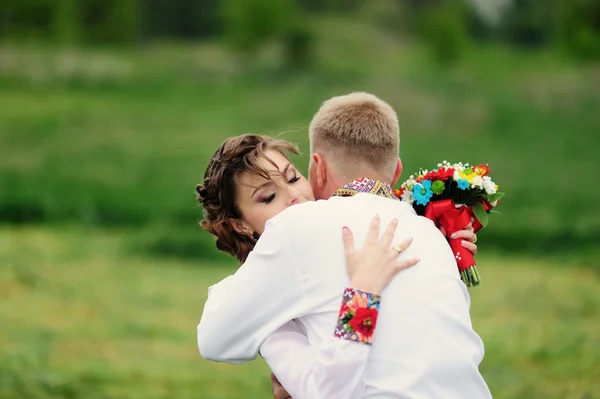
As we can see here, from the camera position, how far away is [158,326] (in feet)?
28.1

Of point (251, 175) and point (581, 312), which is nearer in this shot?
point (251, 175)

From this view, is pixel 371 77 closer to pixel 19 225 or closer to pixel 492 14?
pixel 492 14

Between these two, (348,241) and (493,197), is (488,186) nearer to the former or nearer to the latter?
(493,197)

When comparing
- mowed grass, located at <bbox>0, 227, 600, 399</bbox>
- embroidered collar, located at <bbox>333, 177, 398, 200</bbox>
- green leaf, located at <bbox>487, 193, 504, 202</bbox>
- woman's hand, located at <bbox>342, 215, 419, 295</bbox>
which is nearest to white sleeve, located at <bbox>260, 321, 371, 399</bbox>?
woman's hand, located at <bbox>342, 215, 419, 295</bbox>

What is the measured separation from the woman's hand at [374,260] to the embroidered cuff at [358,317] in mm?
22

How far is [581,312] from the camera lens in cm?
915

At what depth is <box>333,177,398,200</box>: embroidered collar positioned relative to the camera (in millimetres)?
2559

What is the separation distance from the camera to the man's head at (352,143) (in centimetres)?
263

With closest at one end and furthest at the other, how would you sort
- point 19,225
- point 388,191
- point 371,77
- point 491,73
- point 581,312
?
1. point 388,191
2. point 581,312
3. point 19,225
4. point 371,77
5. point 491,73

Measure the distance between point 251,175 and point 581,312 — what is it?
23.6 feet

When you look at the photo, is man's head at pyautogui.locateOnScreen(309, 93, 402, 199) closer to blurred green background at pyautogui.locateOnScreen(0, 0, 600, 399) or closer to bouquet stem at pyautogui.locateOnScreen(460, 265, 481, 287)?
bouquet stem at pyautogui.locateOnScreen(460, 265, 481, 287)

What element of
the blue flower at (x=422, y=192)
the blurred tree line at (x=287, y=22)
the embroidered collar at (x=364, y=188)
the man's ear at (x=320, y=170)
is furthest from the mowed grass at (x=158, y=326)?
the blurred tree line at (x=287, y=22)

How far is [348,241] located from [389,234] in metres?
0.12

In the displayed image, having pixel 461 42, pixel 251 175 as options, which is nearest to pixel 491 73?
pixel 461 42
